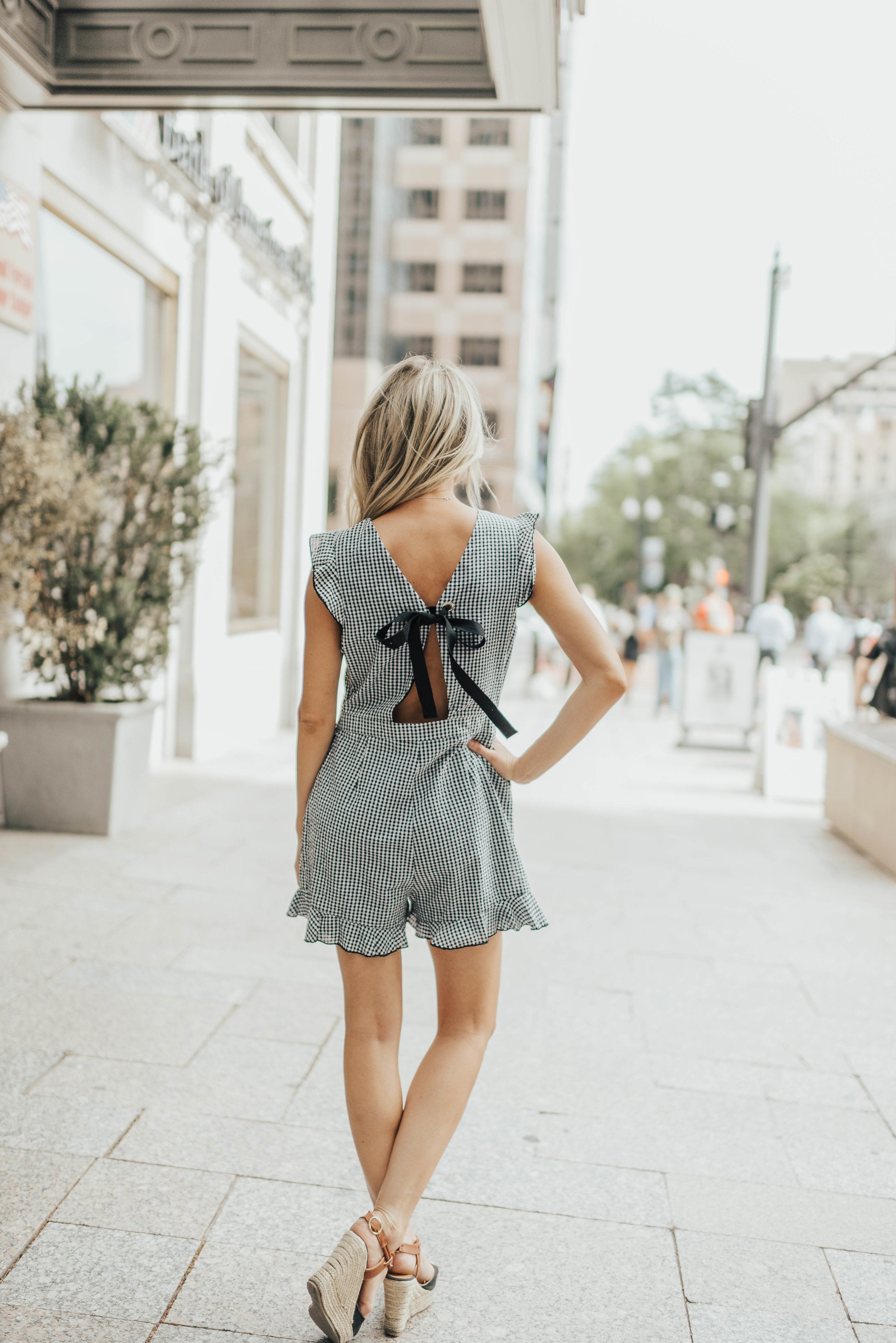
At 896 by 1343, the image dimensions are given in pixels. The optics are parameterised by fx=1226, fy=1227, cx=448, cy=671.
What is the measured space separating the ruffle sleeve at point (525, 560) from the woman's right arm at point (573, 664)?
12 mm

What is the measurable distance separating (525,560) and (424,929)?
0.73 metres

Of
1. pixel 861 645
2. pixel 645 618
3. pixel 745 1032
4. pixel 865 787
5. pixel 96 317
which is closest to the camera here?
pixel 745 1032

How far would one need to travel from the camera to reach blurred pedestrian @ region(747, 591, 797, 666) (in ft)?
50.1

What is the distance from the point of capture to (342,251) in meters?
50.8

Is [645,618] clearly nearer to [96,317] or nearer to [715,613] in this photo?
[715,613]

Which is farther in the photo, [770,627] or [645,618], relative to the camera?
[645,618]

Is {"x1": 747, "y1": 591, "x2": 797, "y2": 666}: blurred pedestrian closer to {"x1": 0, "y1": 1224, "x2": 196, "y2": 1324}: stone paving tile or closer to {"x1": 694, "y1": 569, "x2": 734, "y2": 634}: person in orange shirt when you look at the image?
{"x1": 694, "y1": 569, "x2": 734, "y2": 634}: person in orange shirt

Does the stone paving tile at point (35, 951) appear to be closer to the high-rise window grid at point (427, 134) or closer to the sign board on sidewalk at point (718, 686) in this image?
the sign board on sidewalk at point (718, 686)

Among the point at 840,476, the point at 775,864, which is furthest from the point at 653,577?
the point at 840,476

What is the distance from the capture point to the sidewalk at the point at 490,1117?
8.09 ft

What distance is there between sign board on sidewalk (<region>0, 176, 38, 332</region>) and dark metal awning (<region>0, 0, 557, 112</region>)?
480 millimetres

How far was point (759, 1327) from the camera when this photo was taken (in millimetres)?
2424

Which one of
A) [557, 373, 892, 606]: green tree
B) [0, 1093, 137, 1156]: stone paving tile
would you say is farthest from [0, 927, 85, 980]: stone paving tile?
[557, 373, 892, 606]: green tree

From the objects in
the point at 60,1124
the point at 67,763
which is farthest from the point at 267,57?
the point at 60,1124
